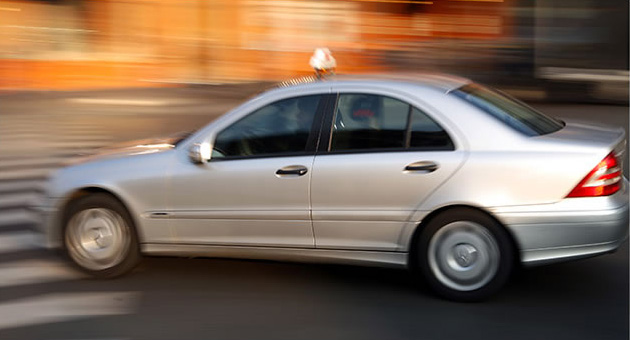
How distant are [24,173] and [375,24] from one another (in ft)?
25.5

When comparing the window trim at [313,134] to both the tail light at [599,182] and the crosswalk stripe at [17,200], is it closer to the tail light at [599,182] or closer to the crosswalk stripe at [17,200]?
the tail light at [599,182]

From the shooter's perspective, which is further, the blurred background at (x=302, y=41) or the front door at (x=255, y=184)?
the blurred background at (x=302, y=41)

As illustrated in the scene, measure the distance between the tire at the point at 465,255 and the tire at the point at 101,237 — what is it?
6.65 ft

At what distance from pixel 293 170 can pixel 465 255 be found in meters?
1.21

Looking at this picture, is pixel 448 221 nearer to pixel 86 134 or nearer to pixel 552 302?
pixel 552 302

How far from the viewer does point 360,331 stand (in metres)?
4.89

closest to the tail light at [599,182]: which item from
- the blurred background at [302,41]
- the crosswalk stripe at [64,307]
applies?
the crosswalk stripe at [64,307]

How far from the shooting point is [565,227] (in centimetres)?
509

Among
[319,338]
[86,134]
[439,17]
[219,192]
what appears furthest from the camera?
[439,17]

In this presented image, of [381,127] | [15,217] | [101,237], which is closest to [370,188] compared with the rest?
[381,127]

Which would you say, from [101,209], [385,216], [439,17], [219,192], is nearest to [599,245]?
[385,216]

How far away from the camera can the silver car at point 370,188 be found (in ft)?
16.9

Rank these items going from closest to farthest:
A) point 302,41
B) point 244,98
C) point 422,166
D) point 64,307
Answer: point 422,166 → point 64,307 → point 244,98 → point 302,41

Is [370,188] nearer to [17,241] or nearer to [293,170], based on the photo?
[293,170]
